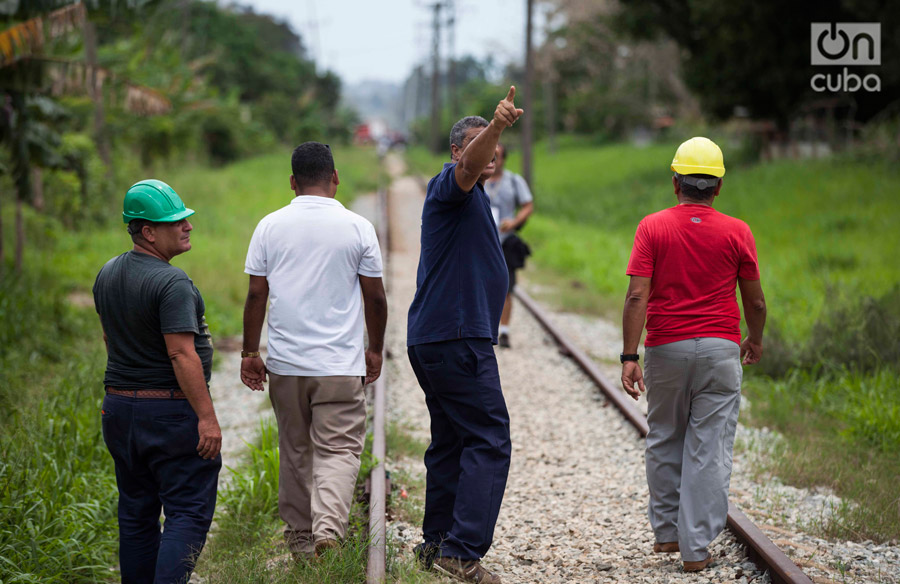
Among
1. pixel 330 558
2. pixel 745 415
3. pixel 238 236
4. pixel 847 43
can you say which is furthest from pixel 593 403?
pixel 847 43

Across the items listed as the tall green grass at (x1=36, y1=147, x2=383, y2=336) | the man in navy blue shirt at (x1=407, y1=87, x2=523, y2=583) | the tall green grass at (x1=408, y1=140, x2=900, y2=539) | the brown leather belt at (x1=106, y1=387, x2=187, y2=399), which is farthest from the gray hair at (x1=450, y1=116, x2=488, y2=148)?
the tall green grass at (x1=36, y1=147, x2=383, y2=336)

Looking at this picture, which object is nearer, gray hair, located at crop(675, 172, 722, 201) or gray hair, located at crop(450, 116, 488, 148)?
gray hair, located at crop(450, 116, 488, 148)

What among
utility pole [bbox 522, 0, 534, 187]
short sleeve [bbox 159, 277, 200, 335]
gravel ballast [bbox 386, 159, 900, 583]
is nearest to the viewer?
short sleeve [bbox 159, 277, 200, 335]

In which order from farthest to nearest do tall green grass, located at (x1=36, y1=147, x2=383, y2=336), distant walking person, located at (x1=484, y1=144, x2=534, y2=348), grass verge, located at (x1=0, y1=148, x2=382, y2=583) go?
1. tall green grass, located at (x1=36, y1=147, x2=383, y2=336)
2. distant walking person, located at (x1=484, y1=144, x2=534, y2=348)
3. grass verge, located at (x1=0, y1=148, x2=382, y2=583)

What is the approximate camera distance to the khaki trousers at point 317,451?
13.4ft

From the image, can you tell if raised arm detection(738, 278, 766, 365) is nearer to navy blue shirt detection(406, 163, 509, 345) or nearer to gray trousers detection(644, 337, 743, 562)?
gray trousers detection(644, 337, 743, 562)

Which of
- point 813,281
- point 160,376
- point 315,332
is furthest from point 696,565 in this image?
point 813,281

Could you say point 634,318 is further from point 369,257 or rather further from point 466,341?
point 369,257

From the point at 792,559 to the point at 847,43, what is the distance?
18.0 meters

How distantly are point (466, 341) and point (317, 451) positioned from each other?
0.98 m

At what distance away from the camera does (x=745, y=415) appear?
7156 mm

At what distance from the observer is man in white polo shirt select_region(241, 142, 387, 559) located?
13.2 ft

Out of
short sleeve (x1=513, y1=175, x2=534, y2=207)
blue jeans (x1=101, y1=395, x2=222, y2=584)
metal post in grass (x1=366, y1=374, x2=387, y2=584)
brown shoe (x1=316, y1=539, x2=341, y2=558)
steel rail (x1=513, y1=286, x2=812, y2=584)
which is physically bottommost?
steel rail (x1=513, y1=286, x2=812, y2=584)

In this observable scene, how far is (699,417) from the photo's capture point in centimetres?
418
